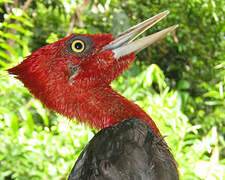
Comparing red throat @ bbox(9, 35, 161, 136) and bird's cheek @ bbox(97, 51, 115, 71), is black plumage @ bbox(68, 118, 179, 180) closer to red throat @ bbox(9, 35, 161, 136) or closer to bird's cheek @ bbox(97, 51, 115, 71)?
red throat @ bbox(9, 35, 161, 136)

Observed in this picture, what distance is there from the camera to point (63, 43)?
5.04ft

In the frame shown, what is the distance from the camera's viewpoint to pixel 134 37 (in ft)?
4.96

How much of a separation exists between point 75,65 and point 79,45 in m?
0.11

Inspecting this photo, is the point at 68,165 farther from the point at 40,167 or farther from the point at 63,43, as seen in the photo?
the point at 63,43

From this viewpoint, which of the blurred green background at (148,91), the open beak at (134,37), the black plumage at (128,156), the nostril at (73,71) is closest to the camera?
the black plumage at (128,156)

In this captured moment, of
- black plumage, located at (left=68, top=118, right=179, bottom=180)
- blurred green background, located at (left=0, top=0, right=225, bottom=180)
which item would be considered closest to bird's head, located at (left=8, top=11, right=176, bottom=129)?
blurred green background, located at (left=0, top=0, right=225, bottom=180)

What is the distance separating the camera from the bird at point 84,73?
1.48 m

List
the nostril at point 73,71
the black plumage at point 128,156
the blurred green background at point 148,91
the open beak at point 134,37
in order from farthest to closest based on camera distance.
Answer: the blurred green background at point 148,91 → the nostril at point 73,71 → the open beak at point 134,37 → the black plumage at point 128,156

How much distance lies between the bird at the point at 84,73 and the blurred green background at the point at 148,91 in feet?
0.43

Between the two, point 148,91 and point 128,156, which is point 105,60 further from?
point 148,91

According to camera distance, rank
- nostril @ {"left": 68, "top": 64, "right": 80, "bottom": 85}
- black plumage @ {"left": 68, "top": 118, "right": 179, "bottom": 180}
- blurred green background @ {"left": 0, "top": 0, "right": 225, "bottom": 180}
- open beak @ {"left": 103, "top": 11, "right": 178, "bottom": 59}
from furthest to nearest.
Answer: blurred green background @ {"left": 0, "top": 0, "right": 225, "bottom": 180} → nostril @ {"left": 68, "top": 64, "right": 80, "bottom": 85} → open beak @ {"left": 103, "top": 11, "right": 178, "bottom": 59} → black plumage @ {"left": 68, "top": 118, "right": 179, "bottom": 180}

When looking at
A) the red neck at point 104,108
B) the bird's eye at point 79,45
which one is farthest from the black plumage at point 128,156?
the bird's eye at point 79,45

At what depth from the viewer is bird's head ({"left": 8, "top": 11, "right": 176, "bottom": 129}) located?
149cm

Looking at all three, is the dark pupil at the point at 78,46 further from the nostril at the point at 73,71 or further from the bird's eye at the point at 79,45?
the nostril at the point at 73,71
